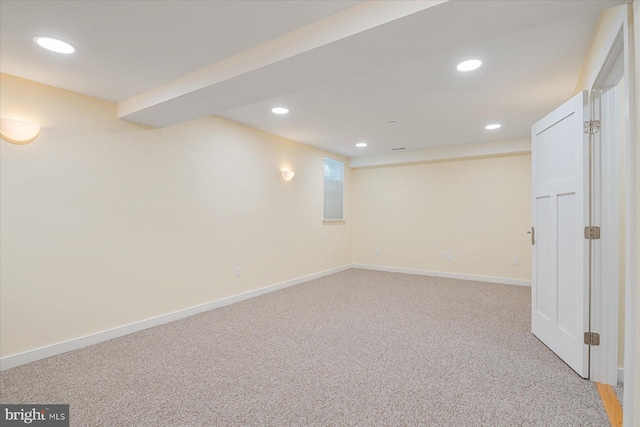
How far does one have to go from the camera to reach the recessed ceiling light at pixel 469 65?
90.7 inches

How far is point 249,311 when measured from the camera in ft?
11.7

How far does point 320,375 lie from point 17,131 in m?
2.86

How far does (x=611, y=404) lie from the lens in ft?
5.76

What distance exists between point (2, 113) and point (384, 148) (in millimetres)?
4734

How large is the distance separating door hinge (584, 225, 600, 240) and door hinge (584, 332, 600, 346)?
632mm

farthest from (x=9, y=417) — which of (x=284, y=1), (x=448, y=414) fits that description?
(x=284, y=1)

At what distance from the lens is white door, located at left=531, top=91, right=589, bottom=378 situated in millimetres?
2033

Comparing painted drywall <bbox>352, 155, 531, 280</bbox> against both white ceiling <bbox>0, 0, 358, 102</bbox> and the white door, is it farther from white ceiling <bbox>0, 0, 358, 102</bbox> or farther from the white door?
white ceiling <bbox>0, 0, 358, 102</bbox>

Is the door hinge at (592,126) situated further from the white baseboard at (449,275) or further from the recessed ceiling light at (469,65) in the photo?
the white baseboard at (449,275)

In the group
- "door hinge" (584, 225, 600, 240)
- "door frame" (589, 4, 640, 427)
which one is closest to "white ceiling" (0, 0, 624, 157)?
"door frame" (589, 4, 640, 427)

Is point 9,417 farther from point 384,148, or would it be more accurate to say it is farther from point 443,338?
point 384,148

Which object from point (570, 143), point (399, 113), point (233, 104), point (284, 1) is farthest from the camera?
point (399, 113)

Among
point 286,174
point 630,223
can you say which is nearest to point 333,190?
point 286,174

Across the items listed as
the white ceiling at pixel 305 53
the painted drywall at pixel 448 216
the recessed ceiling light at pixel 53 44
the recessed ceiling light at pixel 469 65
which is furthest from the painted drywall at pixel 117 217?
the recessed ceiling light at pixel 469 65
